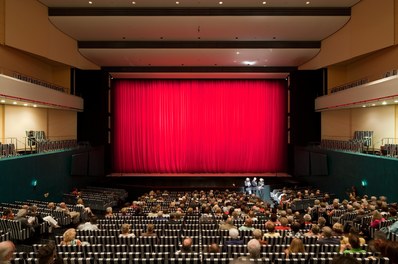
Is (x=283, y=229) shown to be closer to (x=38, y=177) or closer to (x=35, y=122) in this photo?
(x=38, y=177)

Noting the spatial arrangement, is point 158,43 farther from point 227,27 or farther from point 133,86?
point 133,86

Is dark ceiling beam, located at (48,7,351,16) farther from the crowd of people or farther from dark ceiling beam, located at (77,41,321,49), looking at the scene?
the crowd of people

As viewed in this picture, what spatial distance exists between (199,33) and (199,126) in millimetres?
9509

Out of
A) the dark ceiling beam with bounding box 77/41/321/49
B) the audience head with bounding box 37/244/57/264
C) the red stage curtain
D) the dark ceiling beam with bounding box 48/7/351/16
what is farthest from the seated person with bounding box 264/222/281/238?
the red stage curtain

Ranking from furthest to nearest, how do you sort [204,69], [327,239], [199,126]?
[199,126] < [204,69] < [327,239]

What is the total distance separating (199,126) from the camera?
28453 mm

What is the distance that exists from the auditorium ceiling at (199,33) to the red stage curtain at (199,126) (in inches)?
82.3

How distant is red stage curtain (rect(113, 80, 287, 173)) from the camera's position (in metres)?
27.9

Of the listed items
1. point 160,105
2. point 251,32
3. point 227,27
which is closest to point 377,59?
point 251,32

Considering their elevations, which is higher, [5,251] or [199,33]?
[199,33]

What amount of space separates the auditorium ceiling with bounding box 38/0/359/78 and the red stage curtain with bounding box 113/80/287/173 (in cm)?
209

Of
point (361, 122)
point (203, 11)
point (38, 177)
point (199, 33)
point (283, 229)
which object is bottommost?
point (283, 229)

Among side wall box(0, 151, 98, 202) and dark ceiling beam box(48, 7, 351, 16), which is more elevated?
dark ceiling beam box(48, 7, 351, 16)

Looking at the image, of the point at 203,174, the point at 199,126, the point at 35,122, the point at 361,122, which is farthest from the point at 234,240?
the point at 199,126
